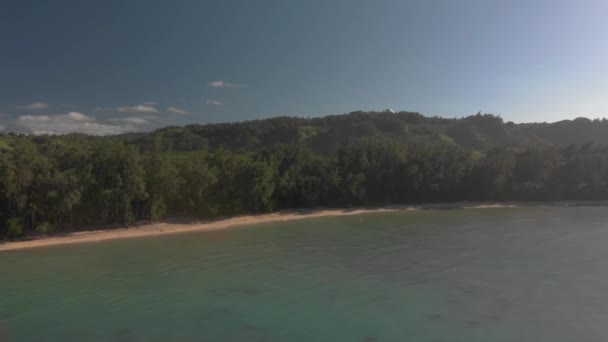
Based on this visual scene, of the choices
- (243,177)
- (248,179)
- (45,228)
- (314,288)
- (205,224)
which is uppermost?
(243,177)

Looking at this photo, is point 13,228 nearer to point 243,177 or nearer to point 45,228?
point 45,228

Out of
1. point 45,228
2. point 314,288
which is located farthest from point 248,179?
point 314,288

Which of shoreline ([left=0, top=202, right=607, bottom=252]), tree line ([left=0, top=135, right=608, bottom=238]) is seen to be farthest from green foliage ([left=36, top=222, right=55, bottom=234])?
shoreline ([left=0, top=202, right=607, bottom=252])

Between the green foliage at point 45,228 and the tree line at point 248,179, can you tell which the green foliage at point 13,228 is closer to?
the tree line at point 248,179

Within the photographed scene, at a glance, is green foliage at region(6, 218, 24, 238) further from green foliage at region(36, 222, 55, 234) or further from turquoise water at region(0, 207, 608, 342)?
turquoise water at region(0, 207, 608, 342)

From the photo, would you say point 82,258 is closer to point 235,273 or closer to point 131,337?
point 235,273

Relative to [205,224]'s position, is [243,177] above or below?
above

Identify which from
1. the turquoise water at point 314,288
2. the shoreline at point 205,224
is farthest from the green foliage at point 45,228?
the turquoise water at point 314,288
